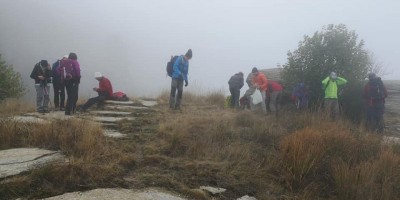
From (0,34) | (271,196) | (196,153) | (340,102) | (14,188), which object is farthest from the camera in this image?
(0,34)

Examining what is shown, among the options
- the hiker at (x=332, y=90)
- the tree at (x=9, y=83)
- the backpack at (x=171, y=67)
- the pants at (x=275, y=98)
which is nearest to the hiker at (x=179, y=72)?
the backpack at (x=171, y=67)

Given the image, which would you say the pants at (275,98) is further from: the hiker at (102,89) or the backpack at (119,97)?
the hiker at (102,89)

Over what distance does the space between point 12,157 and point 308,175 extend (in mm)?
4124

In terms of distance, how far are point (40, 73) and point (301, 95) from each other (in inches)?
299

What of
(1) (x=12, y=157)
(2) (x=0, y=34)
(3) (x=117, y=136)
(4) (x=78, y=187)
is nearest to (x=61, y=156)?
(1) (x=12, y=157)

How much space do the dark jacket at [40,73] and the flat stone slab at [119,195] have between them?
21.1ft

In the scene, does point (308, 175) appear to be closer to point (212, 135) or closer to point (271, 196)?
point (271, 196)

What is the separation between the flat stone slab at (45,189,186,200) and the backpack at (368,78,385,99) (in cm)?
763

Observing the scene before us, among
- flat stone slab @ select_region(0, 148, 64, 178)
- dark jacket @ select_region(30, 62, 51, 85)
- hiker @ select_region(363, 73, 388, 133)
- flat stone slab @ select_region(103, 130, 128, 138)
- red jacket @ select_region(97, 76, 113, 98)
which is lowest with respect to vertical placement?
flat stone slab @ select_region(0, 148, 64, 178)

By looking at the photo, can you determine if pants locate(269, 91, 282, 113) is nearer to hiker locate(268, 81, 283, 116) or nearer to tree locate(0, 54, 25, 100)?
hiker locate(268, 81, 283, 116)

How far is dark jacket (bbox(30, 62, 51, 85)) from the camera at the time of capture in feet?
30.8

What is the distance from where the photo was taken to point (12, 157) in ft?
15.6

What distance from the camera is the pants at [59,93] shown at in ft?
32.7

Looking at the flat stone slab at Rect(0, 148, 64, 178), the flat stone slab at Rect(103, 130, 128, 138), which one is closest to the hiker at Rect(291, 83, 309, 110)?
the flat stone slab at Rect(103, 130, 128, 138)
